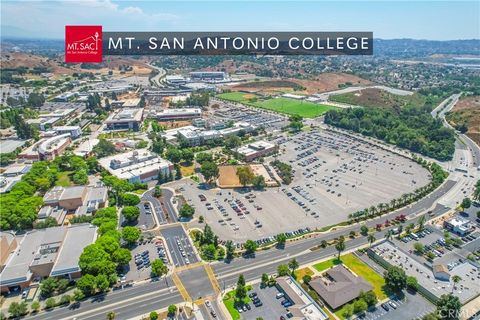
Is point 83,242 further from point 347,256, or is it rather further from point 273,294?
point 347,256

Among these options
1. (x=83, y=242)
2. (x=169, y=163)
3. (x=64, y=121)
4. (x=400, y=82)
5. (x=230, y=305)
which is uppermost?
(x=400, y=82)

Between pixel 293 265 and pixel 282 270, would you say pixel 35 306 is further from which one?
pixel 293 265

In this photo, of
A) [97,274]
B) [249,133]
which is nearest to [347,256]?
[97,274]

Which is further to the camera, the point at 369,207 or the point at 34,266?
the point at 369,207

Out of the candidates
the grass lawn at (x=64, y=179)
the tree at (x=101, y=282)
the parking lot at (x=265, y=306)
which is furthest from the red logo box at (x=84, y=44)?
the parking lot at (x=265, y=306)

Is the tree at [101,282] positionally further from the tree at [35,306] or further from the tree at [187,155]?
the tree at [187,155]

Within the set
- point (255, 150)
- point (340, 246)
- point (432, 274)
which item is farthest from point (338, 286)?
point (255, 150)
